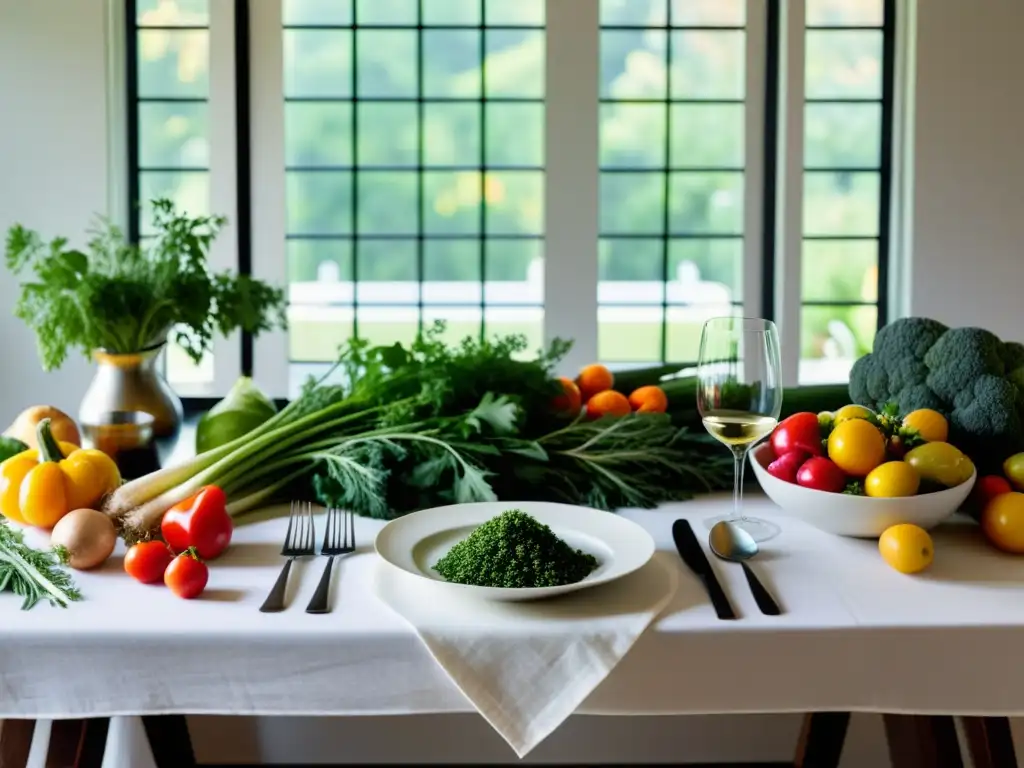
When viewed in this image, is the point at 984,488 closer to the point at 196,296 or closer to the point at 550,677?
the point at 550,677

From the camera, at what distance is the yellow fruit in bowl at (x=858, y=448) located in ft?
3.99

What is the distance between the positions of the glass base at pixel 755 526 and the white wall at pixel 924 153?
257cm

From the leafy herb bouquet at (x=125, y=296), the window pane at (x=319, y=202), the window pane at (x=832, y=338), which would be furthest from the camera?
the window pane at (x=832, y=338)

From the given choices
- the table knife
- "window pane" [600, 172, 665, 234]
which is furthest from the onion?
"window pane" [600, 172, 665, 234]

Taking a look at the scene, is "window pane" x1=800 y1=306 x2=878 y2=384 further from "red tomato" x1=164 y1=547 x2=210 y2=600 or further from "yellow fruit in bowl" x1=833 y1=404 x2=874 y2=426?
"red tomato" x1=164 y1=547 x2=210 y2=600

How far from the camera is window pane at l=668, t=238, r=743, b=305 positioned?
3.72 m

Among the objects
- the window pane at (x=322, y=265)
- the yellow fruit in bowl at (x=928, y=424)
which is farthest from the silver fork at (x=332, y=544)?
the window pane at (x=322, y=265)

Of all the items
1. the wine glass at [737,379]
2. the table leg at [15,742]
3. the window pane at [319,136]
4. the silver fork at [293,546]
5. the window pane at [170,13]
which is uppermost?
the window pane at [170,13]

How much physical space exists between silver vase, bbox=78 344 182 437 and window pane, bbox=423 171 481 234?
213cm

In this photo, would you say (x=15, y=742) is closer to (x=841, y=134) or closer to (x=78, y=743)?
(x=78, y=743)

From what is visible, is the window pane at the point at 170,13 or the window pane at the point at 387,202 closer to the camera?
the window pane at the point at 170,13

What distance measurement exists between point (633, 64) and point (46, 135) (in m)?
1.85

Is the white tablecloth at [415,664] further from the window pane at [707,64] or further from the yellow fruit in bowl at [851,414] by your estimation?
the window pane at [707,64]

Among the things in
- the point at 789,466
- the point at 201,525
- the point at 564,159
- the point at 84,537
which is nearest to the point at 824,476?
the point at 789,466
